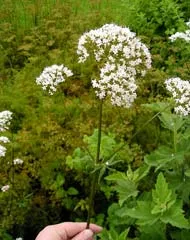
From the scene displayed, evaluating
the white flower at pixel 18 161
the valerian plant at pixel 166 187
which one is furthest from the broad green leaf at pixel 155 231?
the white flower at pixel 18 161

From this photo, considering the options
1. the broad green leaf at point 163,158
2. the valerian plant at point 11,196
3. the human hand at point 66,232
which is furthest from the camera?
the valerian plant at point 11,196

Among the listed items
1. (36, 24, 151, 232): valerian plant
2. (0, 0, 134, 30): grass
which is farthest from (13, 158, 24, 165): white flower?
(0, 0, 134, 30): grass

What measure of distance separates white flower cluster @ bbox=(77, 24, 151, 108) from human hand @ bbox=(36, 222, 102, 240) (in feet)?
1.76

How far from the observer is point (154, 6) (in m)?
6.08

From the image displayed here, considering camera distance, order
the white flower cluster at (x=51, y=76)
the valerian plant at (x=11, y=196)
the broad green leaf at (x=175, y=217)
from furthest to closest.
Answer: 1. the valerian plant at (x=11, y=196)
2. the white flower cluster at (x=51, y=76)
3. the broad green leaf at (x=175, y=217)

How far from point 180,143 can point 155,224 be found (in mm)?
432

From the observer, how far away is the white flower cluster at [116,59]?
89.0 inches

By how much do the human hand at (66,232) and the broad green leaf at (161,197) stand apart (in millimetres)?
311

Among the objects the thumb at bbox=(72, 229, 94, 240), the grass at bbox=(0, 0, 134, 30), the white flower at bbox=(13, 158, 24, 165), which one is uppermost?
the grass at bbox=(0, 0, 134, 30)

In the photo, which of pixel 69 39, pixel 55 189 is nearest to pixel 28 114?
pixel 55 189

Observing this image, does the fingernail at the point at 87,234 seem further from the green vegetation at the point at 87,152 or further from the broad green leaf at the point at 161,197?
the broad green leaf at the point at 161,197

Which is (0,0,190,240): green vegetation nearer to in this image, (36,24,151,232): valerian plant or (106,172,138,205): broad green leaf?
(106,172,138,205): broad green leaf

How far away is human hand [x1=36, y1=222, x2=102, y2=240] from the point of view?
7.23 feet

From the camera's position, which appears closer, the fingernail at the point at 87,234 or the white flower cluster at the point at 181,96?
the fingernail at the point at 87,234
